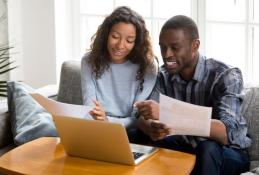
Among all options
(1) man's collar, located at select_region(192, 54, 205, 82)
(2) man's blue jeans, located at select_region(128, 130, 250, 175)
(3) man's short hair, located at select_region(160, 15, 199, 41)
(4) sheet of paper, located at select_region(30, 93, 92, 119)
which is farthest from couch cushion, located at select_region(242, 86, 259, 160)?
(4) sheet of paper, located at select_region(30, 93, 92, 119)

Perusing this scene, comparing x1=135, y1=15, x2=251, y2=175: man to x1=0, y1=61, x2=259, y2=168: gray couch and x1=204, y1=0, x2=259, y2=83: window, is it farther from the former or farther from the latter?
x1=204, y1=0, x2=259, y2=83: window

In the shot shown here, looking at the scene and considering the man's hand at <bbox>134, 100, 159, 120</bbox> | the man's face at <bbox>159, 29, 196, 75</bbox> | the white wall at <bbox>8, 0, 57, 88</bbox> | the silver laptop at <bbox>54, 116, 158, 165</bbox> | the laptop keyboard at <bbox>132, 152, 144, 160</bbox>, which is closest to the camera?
the silver laptop at <bbox>54, 116, 158, 165</bbox>

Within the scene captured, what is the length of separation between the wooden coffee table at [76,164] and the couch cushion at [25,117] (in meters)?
0.34

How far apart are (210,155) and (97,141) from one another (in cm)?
43

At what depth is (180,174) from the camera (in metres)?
1.40

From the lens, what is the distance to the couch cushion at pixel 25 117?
6.58 ft

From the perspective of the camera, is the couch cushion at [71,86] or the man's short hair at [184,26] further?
the couch cushion at [71,86]

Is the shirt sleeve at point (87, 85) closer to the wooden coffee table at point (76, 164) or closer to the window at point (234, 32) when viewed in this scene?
the wooden coffee table at point (76, 164)

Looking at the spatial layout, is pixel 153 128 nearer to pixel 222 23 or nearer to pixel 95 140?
pixel 95 140

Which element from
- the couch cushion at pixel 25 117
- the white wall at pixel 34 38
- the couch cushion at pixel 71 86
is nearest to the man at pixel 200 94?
the couch cushion at pixel 25 117

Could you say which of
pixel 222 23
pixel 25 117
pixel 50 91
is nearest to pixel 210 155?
pixel 25 117

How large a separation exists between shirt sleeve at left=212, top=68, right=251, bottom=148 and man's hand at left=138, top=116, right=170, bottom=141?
10.5 inches

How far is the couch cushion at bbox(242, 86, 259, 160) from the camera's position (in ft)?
6.64

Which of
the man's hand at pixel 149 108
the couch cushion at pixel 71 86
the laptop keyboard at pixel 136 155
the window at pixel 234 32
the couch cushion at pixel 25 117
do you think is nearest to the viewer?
the laptop keyboard at pixel 136 155
